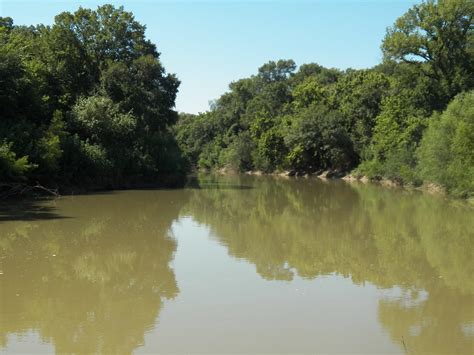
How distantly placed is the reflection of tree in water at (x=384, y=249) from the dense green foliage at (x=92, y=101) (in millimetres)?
9837

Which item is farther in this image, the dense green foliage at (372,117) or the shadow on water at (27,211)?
the dense green foliage at (372,117)

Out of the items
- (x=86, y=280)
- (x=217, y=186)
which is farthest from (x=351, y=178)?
(x=86, y=280)

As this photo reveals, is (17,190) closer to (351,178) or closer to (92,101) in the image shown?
(92,101)

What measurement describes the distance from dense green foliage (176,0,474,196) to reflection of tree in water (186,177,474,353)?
28.0 feet

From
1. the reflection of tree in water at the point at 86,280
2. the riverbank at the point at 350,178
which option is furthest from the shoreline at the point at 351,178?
the reflection of tree in water at the point at 86,280

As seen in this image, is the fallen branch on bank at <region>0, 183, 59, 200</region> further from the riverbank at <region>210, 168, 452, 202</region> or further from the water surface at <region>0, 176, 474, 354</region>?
the riverbank at <region>210, 168, 452, 202</region>

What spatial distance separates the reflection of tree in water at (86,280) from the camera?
816cm

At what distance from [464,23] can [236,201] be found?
25683mm

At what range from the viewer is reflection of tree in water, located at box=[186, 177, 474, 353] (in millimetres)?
8969

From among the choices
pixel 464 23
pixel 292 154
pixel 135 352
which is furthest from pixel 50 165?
pixel 292 154

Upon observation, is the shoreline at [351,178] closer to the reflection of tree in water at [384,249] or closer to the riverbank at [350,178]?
the riverbank at [350,178]

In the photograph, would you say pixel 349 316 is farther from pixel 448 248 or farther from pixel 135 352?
pixel 448 248

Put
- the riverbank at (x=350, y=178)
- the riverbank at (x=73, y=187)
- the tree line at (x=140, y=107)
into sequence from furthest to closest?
the riverbank at (x=350, y=178) → the tree line at (x=140, y=107) → the riverbank at (x=73, y=187)

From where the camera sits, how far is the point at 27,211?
905 inches
